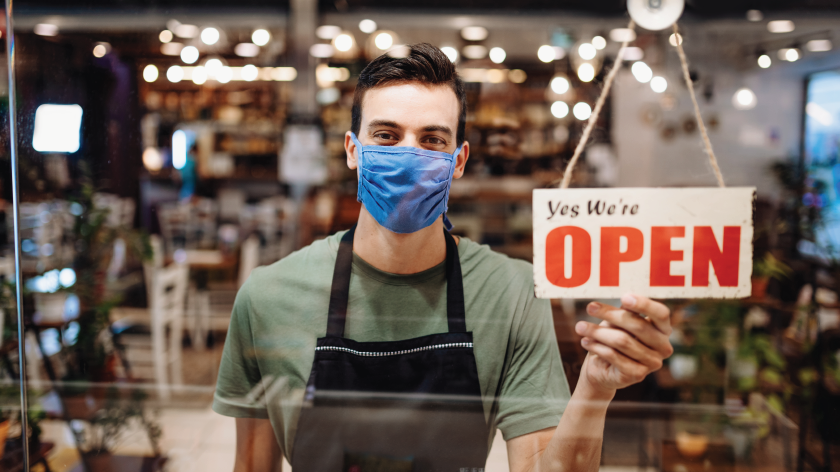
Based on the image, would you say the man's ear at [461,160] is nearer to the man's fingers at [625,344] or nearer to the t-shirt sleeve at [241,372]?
the man's fingers at [625,344]

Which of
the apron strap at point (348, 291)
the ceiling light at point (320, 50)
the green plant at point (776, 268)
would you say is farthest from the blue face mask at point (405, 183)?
the ceiling light at point (320, 50)

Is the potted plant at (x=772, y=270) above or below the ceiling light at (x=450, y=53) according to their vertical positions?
below

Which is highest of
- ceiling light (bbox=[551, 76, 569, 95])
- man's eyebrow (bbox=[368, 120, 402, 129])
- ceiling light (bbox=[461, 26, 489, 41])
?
ceiling light (bbox=[461, 26, 489, 41])

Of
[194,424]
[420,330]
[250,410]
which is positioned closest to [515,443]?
[420,330]

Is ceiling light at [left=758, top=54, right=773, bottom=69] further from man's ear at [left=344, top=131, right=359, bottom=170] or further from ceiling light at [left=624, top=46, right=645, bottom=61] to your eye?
man's ear at [left=344, top=131, right=359, bottom=170]

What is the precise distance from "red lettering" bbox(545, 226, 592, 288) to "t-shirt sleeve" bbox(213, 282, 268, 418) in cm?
71

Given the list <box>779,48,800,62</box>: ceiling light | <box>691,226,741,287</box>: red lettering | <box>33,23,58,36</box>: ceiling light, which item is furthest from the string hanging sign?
<box>33,23,58,36</box>: ceiling light

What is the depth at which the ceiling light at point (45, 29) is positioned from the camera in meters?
1.33

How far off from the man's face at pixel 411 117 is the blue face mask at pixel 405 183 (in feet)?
0.08

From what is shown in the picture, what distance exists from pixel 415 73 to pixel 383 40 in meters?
0.32

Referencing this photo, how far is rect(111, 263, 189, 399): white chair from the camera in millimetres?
1422

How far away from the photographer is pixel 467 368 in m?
1.12

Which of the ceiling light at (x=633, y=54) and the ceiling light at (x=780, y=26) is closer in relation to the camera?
the ceiling light at (x=633, y=54)

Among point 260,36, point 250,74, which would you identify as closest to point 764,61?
point 260,36
